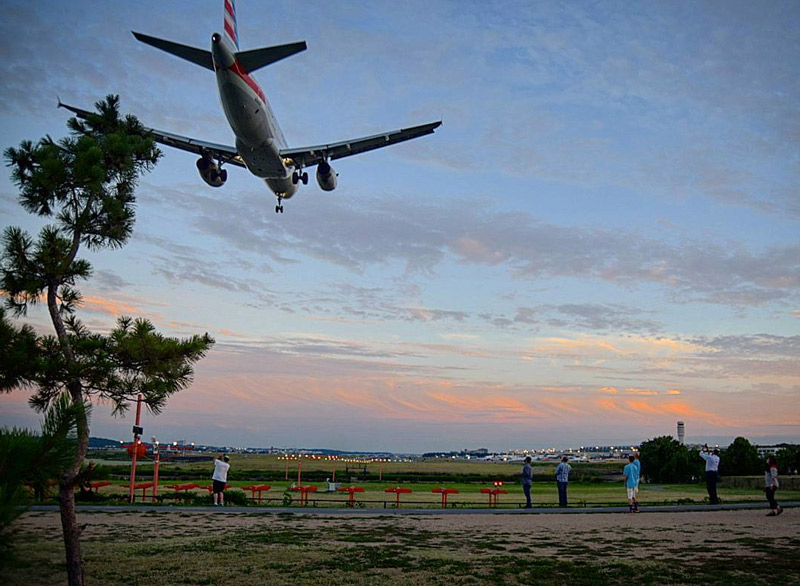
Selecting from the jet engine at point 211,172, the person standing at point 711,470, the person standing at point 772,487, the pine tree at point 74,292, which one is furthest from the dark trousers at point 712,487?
the jet engine at point 211,172

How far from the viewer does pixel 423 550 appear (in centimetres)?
1451

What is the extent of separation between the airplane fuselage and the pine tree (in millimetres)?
18458

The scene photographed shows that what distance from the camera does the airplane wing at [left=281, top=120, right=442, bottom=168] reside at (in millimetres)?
38938

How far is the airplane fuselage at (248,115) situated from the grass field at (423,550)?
60.6 feet

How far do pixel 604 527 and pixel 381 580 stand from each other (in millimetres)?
9769

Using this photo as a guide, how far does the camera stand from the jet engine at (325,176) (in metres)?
38.6

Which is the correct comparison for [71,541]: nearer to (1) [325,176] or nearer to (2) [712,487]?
(2) [712,487]

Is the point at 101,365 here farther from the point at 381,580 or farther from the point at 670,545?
the point at 670,545

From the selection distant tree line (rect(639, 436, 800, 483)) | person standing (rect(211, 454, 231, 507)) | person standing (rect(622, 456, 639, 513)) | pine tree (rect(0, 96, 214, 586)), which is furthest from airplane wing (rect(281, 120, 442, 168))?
distant tree line (rect(639, 436, 800, 483))

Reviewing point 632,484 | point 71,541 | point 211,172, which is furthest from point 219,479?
point 211,172

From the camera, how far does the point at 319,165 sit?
128 ft

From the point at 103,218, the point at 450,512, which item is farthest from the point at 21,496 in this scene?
the point at 450,512

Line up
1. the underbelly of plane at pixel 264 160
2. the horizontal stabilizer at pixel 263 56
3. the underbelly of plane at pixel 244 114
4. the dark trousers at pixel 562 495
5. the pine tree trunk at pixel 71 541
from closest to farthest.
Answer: the pine tree trunk at pixel 71 541 < the dark trousers at pixel 562 495 < the horizontal stabilizer at pixel 263 56 < the underbelly of plane at pixel 244 114 < the underbelly of plane at pixel 264 160

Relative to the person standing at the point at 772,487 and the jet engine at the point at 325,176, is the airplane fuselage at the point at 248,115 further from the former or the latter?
the person standing at the point at 772,487
